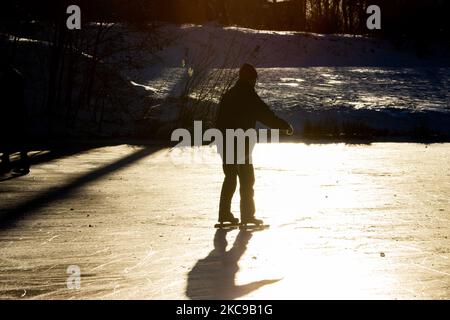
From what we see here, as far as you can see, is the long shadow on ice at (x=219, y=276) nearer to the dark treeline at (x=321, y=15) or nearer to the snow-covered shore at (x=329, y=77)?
the snow-covered shore at (x=329, y=77)

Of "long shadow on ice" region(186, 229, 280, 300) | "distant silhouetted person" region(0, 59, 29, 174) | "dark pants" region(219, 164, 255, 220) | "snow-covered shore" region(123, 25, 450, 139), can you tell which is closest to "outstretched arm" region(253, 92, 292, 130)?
"dark pants" region(219, 164, 255, 220)

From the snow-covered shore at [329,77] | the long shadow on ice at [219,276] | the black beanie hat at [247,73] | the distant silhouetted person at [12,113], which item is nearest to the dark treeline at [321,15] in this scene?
the snow-covered shore at [329,77]

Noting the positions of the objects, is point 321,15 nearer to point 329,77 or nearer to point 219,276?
point 329,77

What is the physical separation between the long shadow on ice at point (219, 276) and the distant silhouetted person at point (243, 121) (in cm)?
98

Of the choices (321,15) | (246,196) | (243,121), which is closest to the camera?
(243,121)

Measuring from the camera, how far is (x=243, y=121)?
448 inches

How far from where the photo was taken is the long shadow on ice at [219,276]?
7.92 metres

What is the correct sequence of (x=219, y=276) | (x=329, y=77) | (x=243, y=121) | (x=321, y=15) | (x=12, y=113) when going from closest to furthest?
(x=219, y=276)
(x=243, y=121)
(x=12, y=113)
(x=329, y=77)
(x=321, y=15)

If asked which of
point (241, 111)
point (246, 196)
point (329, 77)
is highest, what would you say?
point (241, 111)

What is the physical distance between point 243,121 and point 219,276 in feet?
10.1

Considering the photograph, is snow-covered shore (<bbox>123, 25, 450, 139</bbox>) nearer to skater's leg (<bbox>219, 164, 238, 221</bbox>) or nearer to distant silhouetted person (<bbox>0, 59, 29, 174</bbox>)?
distant silhouetted person (<bbox>0, 59, 29, 174</bbox>)

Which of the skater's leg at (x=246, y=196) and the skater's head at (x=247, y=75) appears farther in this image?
the skater's leg at (x=246, y=196)

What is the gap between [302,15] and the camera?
5734 cm

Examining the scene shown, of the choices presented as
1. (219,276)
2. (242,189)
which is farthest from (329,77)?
(219,276)
